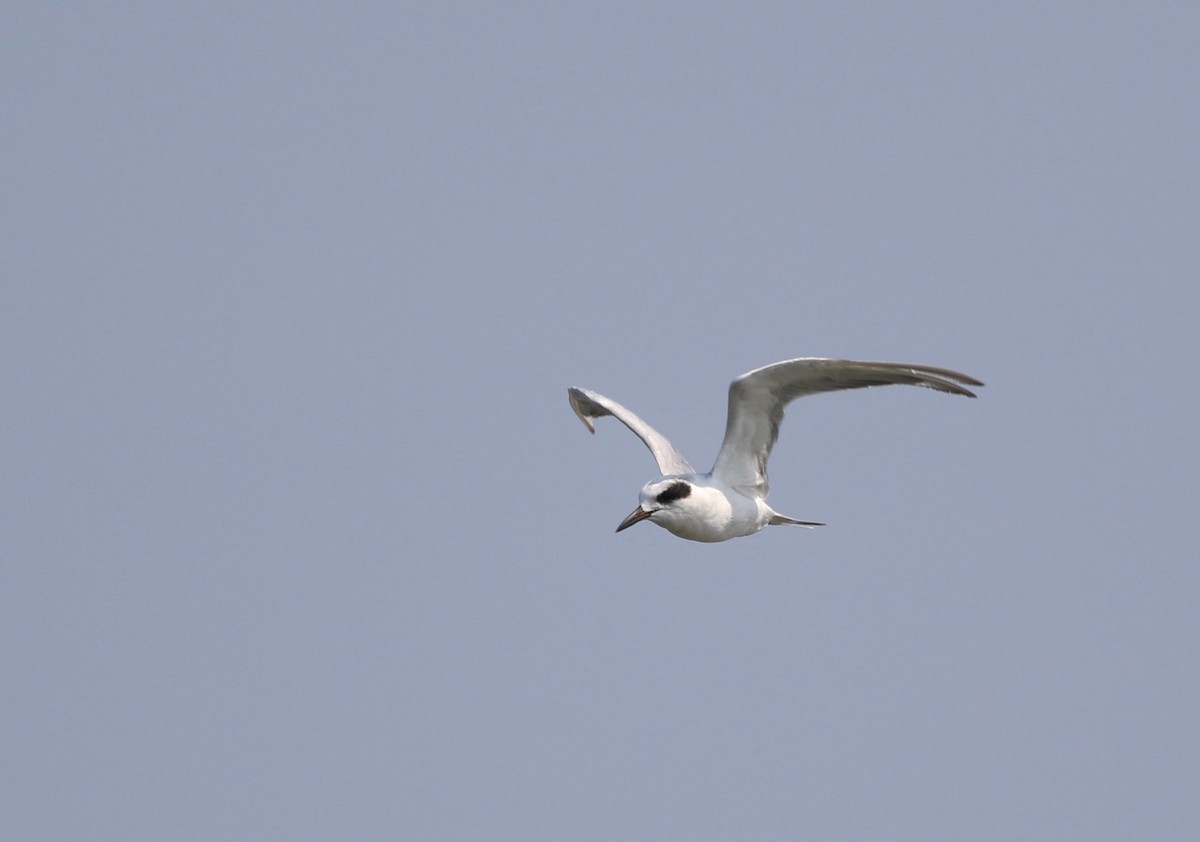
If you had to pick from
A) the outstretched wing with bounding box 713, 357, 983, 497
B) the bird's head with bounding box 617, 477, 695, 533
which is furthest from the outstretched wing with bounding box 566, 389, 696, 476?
the bird's head with bounding box 617, 477, 695, 533

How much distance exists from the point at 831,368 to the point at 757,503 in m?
2.23

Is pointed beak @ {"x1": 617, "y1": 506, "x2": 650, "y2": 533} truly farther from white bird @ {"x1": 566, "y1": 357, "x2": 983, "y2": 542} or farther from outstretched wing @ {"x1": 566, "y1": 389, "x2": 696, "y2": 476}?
outstretched wing @ {"x1": 566, "y1": 389, "x2": 696, "y2": 476}

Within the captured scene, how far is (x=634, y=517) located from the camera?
14.5 meters

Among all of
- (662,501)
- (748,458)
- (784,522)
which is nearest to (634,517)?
(662,501)

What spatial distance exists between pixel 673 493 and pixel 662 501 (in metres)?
0.13

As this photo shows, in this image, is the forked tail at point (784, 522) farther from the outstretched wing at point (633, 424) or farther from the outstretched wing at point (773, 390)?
the outstretched wing at point (633, 424)

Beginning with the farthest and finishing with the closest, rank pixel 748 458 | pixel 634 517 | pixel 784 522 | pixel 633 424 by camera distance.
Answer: pixel 633 424, pixel 784 522, pixel 748 458, pixel 634 517

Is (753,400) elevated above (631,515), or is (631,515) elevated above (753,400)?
(753,400)

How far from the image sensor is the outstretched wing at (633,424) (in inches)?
672

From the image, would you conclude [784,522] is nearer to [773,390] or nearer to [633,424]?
[773,390]

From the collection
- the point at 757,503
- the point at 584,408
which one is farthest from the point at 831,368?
the point at 584,408

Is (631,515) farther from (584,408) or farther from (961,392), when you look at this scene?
(584,408)

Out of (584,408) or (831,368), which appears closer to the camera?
(831,368)

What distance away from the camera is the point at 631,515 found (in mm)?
14609
